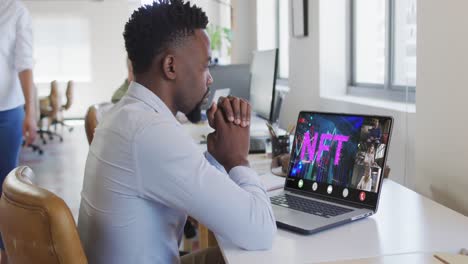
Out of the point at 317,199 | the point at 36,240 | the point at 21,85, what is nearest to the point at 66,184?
the point at 21,85

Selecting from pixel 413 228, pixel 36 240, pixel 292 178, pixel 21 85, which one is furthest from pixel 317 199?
pixel 21 85

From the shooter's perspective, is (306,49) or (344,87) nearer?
(344,87)

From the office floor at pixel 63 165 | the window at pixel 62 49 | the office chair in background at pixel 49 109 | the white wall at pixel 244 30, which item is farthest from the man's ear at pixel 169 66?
the window at pixel 62 49

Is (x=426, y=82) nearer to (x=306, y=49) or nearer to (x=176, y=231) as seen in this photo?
(x=176, y=231)

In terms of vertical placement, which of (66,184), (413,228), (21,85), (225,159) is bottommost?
(66,184)

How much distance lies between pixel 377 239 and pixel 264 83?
5.50 feet

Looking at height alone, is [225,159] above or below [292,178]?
above

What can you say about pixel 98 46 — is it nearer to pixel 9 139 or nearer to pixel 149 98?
pixel 9 139

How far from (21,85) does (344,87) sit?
1.62 meters

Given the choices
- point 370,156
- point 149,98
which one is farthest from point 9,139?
point 370,156

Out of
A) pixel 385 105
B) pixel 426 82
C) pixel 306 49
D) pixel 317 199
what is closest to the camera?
pixel 317 199

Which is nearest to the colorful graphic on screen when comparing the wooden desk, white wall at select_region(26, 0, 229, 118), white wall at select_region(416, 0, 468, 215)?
the wooden desk

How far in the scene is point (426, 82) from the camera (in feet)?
5.52

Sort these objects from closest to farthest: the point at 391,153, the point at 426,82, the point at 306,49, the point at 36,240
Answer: the point at 36,240
the point at 426,82
the point at 391,153
the point at 306,49
